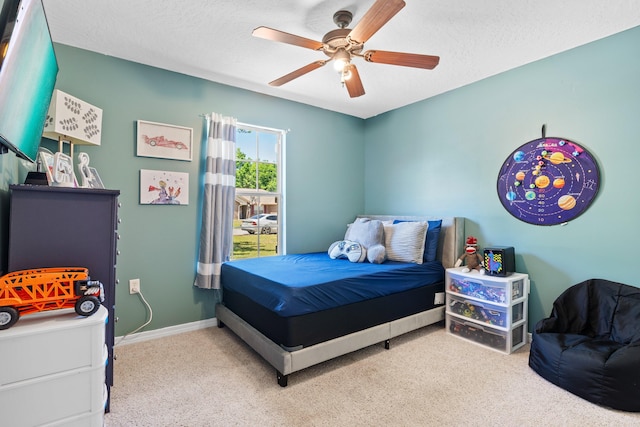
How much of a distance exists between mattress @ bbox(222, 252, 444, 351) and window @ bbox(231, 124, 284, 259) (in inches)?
18.3

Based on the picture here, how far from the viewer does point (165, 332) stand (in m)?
2.87

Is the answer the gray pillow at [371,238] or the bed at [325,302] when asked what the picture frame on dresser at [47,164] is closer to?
the bed at [325,302]

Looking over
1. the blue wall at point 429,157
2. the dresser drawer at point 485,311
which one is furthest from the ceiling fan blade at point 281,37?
the dresser drawer at point 485,311

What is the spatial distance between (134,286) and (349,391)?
2.06m

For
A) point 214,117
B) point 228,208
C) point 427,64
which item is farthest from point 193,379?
point 427,64

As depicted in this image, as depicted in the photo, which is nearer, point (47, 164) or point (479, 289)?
point (47, 164)

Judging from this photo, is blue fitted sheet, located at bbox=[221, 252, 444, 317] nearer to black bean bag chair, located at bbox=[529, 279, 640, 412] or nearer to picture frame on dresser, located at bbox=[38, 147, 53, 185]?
black bean bag chair, located at bbox=[529, 279, 640, 412]

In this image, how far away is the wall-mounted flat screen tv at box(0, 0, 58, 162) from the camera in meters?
1.07

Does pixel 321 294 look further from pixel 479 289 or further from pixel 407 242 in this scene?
pixel 479 289

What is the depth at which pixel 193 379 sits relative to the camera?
2125mm

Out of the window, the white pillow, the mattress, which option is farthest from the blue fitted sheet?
the window

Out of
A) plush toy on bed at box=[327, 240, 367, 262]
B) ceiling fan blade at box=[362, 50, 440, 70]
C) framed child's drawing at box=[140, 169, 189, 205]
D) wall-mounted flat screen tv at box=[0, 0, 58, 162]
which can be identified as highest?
ceiling fan blade at box=[362, 50, 440, 70]

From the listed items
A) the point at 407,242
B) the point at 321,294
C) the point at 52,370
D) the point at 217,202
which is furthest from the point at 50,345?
the point at 407,242

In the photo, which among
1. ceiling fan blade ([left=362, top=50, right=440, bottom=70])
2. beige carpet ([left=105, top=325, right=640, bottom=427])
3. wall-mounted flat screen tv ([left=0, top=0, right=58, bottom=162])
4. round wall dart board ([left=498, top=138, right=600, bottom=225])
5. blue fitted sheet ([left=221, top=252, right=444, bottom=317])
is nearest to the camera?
wall-mounted flat screen tv ([left=0, top=0, right=58, bottom=162])
